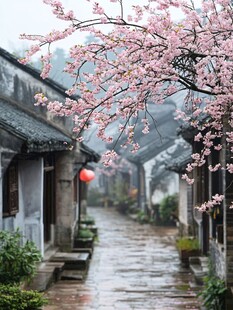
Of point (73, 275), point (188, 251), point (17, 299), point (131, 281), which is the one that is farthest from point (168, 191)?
point (17, 299)

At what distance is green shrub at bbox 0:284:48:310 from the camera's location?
12.0 m

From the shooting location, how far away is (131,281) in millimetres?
20047

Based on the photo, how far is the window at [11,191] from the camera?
15.9 meters

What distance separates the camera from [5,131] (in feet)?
44.1

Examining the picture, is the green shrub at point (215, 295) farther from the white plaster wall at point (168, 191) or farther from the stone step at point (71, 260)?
the white plaster wall at point (168, 191)

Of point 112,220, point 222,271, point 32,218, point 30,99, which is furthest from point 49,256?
point 112,220

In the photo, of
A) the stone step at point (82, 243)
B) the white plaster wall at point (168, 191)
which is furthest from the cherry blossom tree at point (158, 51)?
the white plaster wall at point (168, 191)

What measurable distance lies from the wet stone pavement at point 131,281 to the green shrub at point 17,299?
2845 mm

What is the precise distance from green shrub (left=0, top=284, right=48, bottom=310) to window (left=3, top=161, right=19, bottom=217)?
3.36 m

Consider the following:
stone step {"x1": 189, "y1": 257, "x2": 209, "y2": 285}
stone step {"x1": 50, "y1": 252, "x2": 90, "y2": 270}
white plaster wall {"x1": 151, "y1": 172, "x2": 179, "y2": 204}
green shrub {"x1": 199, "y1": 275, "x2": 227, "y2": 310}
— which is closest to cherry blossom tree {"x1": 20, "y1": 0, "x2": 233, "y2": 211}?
green shrub {"x1": 199, "y1": 275, "x2": 227, "y2": 310}

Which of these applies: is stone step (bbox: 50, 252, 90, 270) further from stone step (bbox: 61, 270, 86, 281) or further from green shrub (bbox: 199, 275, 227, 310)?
green shrub (bbox: 199, 275, 227, 310)

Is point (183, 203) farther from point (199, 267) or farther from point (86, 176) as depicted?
point (199, 267)

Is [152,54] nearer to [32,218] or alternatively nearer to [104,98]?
[104,98]

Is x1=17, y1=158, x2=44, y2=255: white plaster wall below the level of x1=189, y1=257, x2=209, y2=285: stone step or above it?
above
